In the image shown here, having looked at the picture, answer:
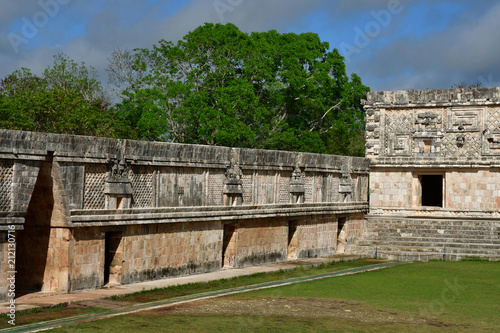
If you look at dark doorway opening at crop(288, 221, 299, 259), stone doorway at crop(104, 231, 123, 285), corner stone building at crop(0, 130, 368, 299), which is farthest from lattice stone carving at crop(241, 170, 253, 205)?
stone doorway at crop(104, 231, 123, 285)

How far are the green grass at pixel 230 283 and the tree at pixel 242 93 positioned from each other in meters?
13.7

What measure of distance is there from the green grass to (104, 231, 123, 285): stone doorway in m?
1.03

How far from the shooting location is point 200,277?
50.6ft

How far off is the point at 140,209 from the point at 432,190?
17.7 meters

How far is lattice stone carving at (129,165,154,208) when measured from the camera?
14.2 metres

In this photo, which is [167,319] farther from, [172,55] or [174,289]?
[172,55]

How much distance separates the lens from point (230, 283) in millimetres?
14656

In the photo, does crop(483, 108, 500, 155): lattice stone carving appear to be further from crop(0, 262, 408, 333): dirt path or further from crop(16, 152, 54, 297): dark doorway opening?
crop(16, 152, 54, 297): dark doorway opening

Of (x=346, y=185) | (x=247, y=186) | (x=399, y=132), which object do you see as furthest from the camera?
(x=399, y=132)

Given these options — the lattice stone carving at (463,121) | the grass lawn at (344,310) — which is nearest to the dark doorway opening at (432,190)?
the lattice stone carving at (463,121)

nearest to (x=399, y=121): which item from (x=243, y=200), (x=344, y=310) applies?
(x=243, y=200)

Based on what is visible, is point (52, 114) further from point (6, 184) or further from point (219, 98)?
point (6, 184)

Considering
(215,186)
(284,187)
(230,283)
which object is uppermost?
(284,187)

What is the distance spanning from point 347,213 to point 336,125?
14290 millimetres
